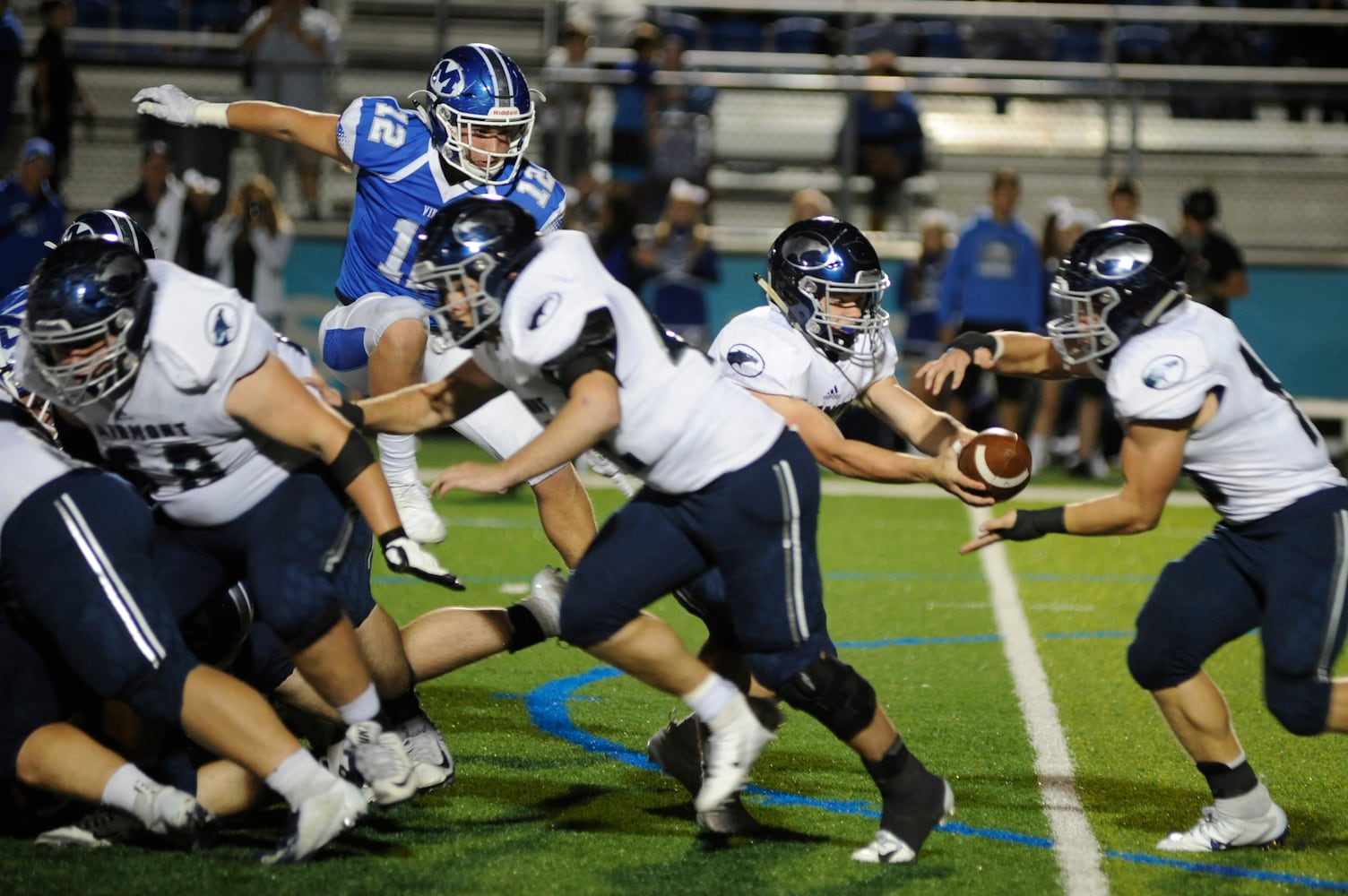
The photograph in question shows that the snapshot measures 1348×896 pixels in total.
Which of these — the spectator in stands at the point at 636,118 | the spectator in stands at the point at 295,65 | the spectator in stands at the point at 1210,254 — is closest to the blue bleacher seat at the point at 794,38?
the spectator in stands at the point at 636,118

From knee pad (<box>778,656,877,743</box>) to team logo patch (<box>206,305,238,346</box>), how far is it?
1622 mm

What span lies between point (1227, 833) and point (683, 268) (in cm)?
857

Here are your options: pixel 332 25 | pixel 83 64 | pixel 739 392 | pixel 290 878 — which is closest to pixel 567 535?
pixel 739 392

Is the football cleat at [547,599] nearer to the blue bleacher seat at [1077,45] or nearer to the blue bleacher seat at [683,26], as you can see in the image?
the blue bleacher seat at [683,26]

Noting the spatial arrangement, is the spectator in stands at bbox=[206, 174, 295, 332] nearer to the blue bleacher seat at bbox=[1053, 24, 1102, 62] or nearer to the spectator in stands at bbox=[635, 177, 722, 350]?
the spectator in stands at bbox=[635, 177, 722, 350]

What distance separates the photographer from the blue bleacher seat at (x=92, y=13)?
15.3 meters

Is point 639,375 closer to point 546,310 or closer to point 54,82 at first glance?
point 546,310

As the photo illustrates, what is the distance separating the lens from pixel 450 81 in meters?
5.34

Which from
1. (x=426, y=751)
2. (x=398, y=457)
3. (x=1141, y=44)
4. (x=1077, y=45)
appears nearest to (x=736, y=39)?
(x=1077, y=45)

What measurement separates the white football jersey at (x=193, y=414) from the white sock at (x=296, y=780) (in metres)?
0.70

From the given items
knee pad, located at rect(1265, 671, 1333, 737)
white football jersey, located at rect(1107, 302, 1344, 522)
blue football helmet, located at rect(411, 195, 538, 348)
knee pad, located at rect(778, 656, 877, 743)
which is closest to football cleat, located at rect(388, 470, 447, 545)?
blue football helmet, located at rect(411, 195, 538, 348)

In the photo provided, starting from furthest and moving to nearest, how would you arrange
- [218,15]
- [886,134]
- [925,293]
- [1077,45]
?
[1077,45], [218,15], [886,134], [925,293]

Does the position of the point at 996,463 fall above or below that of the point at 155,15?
below

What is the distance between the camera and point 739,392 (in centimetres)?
408
